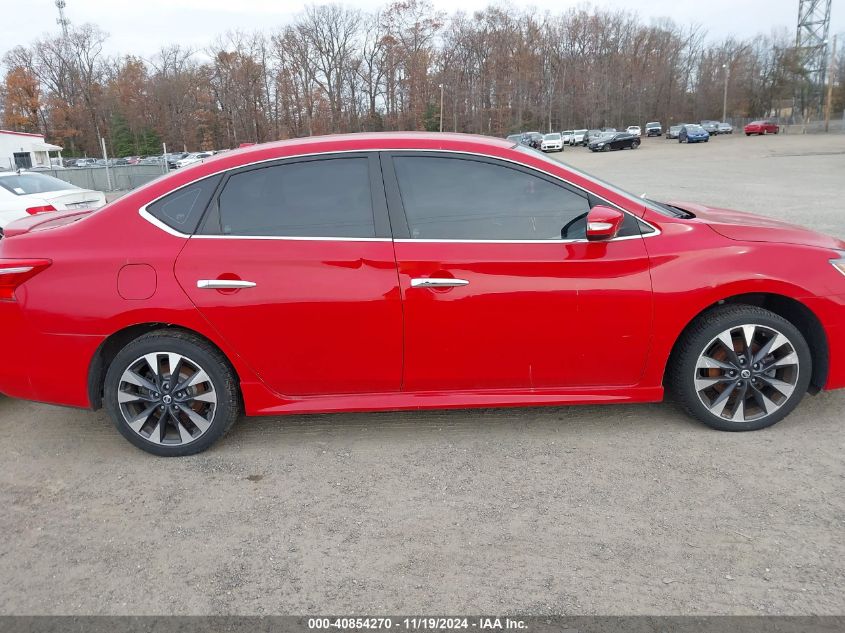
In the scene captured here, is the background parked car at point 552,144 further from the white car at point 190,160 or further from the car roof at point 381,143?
the car roof at point 381,143

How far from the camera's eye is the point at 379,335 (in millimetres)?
3314

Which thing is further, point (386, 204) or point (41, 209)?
point (41, 209)

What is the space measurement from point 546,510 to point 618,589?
1.86ft

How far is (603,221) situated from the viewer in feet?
10.5

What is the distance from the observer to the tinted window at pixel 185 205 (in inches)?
133

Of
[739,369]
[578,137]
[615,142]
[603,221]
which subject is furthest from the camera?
[578,137]

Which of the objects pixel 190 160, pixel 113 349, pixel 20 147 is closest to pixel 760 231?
pixel 113 349

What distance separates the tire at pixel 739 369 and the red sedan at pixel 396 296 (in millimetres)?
11

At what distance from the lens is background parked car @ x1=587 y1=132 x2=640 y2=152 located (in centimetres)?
5178

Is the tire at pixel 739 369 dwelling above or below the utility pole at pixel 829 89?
below

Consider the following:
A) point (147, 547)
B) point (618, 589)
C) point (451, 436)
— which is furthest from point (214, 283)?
point (618, 589)

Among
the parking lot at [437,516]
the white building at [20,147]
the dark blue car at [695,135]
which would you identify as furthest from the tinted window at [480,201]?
the dark blue car at [695,135]

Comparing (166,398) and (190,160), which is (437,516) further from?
(190,160)

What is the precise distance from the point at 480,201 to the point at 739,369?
1.74 meters
